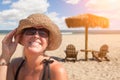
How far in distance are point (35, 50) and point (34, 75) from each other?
272mm

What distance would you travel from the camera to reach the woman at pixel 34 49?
211 cm

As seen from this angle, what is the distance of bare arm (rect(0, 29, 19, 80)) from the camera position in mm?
Result: 2213

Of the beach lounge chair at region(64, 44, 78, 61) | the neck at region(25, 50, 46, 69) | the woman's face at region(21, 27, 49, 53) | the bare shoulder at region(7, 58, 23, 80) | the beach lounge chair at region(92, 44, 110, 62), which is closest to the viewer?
the woman's face at region(21, 27, 49, 53)

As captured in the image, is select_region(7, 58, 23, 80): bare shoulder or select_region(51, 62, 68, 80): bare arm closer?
select_region(51, 62, 68, 80): bare arm

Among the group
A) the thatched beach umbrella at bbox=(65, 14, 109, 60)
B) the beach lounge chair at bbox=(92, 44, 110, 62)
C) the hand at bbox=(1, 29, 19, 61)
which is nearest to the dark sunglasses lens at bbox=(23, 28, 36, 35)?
the hand at bbox=(1, 29, 19, 61)

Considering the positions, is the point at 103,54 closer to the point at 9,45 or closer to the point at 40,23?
the point at 9,45

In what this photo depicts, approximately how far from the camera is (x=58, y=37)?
2.28 metres

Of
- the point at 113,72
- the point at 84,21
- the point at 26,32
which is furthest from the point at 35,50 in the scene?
the point at 84,21

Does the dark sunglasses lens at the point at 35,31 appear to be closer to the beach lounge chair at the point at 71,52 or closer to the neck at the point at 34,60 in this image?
the neck at the point at 34,60

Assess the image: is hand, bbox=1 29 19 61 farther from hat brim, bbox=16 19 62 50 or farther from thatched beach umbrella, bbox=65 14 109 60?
thatched beach umbrella, bbox=65 14 109 60

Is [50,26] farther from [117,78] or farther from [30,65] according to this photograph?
[117,78]

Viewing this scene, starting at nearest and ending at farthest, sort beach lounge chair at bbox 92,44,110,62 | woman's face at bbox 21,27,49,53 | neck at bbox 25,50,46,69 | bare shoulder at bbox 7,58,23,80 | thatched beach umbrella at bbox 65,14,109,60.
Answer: woman's face at bbox 21,27,49,53 → neck at bbox 25,50,46,69 → bare shoulder at bbox 7,58,23,80 → thatched beach umbrella at bbox 65,14,109,60 → beach lounge chair at bbox 92,44,110,62

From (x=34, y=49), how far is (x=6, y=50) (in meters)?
0.29

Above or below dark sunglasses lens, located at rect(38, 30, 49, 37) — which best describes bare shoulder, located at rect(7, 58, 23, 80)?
below
